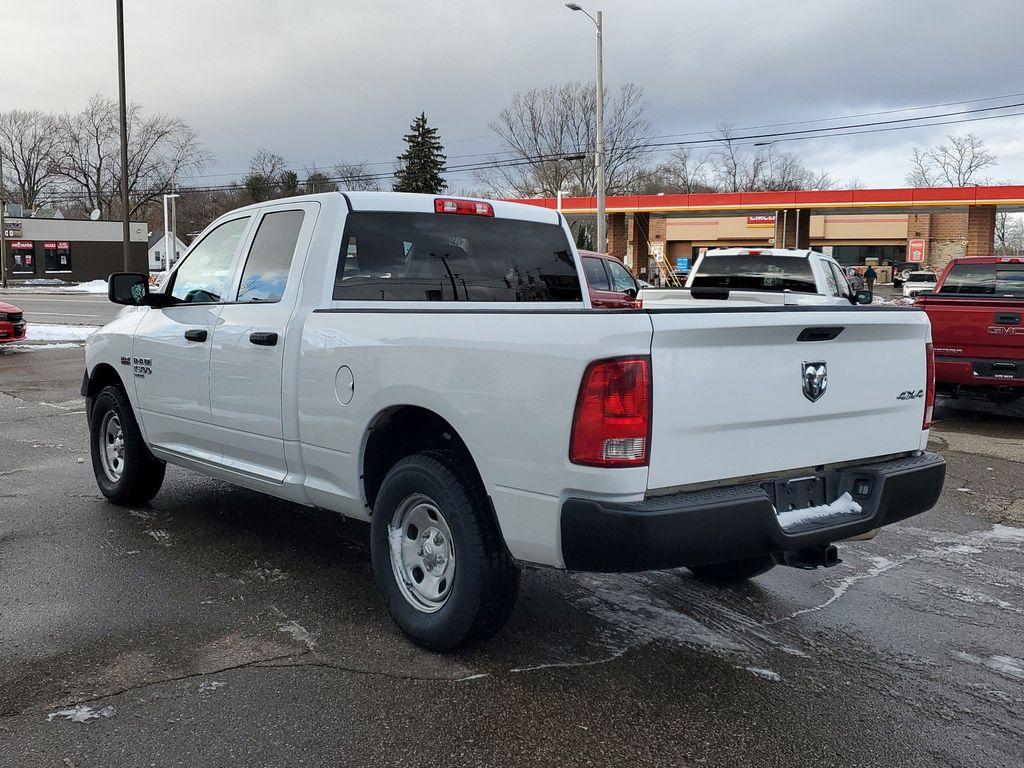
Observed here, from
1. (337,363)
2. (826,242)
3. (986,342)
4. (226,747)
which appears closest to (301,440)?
(337,363)

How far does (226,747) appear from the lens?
10.5ft

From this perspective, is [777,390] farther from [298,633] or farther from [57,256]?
[57,256]

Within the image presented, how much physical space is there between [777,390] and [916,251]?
52.0 meters

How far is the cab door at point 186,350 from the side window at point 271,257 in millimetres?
208

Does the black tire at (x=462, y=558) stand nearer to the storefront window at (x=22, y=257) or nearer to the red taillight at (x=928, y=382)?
the red taillight at (x=928, y=382)

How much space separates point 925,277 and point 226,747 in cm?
4419

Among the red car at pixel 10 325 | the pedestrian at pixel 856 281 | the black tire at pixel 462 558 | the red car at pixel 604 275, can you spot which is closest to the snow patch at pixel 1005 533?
the black tire at pixel 462 558

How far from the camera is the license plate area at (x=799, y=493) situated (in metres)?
3.59

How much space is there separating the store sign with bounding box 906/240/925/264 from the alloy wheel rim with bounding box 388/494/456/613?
5206 cm

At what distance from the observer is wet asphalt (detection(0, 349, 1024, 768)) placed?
10.6 feet

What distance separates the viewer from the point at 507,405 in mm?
3467

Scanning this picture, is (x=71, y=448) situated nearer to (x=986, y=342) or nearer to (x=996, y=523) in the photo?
(x=996, y=523)

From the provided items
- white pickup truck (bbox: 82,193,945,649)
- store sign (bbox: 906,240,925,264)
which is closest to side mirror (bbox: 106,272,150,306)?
white pickup truck (bbox: 82,193,945,649)

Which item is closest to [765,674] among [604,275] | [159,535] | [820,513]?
[820,513]
